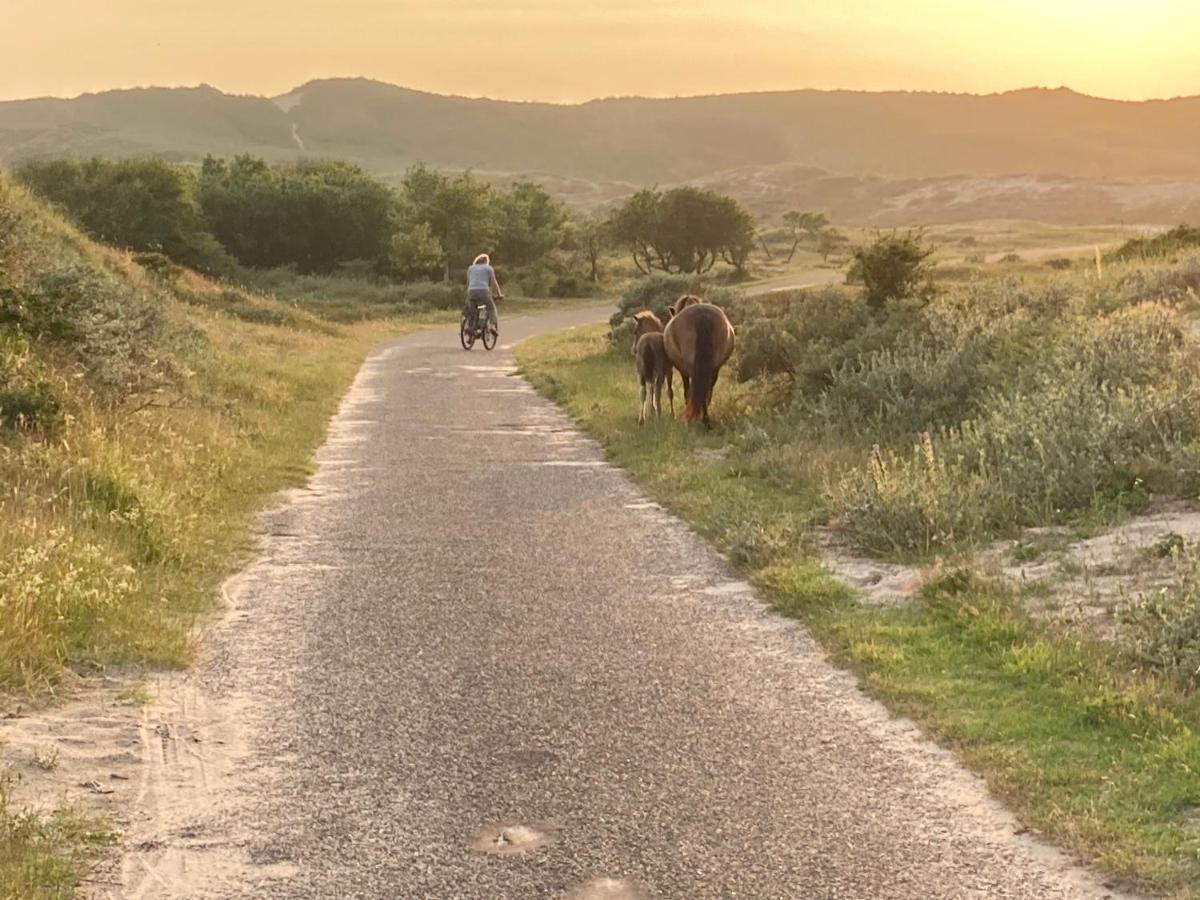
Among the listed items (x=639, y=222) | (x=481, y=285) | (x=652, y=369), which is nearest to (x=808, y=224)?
(x=639, y=222)

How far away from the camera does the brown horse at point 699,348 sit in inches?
602

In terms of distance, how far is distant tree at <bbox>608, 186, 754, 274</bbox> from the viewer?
73.7 m

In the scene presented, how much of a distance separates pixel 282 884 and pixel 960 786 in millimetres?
2726

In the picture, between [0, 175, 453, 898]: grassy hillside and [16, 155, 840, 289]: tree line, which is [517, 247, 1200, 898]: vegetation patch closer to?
[0, 175, 453, 898]: grassy hillside

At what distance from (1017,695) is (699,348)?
961 centimetres

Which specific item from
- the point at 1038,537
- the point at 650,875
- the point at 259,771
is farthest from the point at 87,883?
the point at 1038,537

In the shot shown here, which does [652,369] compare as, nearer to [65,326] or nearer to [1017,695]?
[65,326]

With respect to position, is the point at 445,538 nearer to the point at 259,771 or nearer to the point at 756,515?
the point at 756,515

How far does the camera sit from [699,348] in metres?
15.3

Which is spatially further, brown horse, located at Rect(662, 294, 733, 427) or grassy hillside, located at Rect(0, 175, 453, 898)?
brown horse, located at Rect(662, 294, 733, 427)

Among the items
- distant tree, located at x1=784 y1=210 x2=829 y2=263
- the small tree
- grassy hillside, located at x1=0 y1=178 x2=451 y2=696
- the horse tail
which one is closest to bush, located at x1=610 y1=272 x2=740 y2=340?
grassy hillside, located at x1=0 y1=178 x2=451 y2=696

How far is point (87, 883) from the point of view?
4.22 m

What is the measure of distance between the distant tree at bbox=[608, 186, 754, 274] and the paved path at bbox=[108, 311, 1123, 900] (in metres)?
65.8

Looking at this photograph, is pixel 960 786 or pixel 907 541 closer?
pixel 960 786
